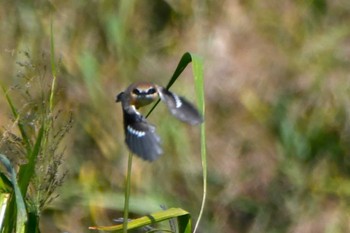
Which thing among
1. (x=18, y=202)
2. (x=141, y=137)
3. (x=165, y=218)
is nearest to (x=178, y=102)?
(x=141, y=137)

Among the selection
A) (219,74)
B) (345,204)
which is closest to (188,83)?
(219,74)

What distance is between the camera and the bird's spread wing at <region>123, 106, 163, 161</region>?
1917 mm

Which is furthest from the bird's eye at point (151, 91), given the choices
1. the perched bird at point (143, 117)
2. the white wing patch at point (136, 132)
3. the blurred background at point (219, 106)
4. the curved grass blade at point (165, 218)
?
the blurred background at point (219, 106)

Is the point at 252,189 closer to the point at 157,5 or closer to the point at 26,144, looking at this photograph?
the point at 157,5

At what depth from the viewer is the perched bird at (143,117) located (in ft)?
6.35

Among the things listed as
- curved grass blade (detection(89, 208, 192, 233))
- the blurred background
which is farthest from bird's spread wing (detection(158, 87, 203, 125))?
the blurred background

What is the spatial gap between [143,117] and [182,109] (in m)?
0.07

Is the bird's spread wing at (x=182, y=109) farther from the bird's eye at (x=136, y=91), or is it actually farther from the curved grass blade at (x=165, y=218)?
the curved grass blade at (x=165, y=218)

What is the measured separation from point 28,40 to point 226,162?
0.92m

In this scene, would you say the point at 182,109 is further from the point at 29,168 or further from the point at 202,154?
the point at 29,168

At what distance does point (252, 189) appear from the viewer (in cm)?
442

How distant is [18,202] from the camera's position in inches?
80.8

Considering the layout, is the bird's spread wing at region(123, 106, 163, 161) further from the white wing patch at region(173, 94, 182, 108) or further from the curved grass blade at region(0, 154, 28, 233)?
the curved grass blade at region(0, 154, 28, 233)

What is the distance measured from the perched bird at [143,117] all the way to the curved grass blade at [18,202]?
0.71 ft
